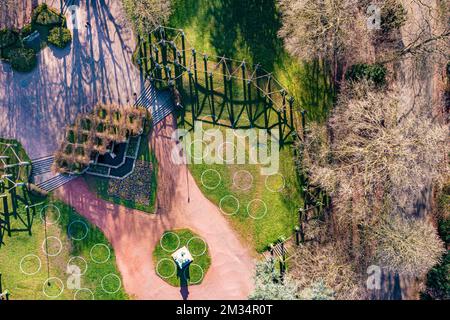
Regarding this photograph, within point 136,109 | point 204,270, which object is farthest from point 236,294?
point 136,109

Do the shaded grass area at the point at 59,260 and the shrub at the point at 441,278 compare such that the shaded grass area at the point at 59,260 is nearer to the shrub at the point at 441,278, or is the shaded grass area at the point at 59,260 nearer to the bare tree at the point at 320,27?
the bare tree at the point at 320,27

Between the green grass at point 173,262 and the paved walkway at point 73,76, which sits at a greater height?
the paved walkway at point 73,76

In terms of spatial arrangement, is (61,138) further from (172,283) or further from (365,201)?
(365,201)

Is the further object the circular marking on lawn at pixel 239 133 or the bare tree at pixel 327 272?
the circular marking on lawn at pixel 239 133

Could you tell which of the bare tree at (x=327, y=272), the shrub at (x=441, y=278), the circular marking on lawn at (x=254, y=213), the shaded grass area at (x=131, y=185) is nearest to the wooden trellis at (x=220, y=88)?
the shaded grass area at (x=131, y=185)

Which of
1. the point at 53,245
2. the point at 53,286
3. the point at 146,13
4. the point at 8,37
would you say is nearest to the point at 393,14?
the point at 146,13
